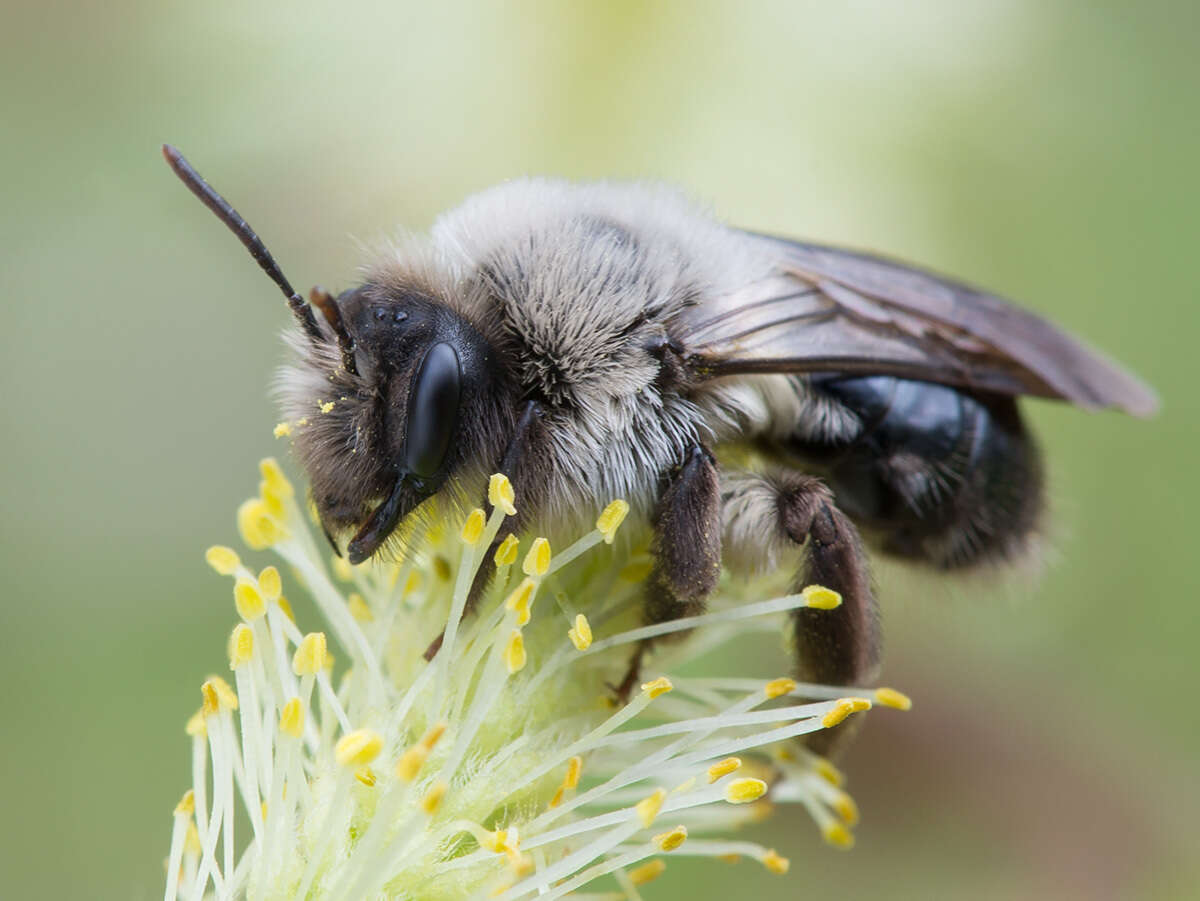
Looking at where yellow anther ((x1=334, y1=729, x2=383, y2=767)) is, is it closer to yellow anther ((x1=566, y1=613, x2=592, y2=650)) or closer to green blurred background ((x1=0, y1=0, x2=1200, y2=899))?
yellow anther ((x1=566, y1=613, x2=592, y2=650))

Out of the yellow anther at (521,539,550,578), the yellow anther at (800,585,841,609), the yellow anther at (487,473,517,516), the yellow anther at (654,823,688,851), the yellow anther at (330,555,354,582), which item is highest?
the yellow anther at (487,473,517,516)

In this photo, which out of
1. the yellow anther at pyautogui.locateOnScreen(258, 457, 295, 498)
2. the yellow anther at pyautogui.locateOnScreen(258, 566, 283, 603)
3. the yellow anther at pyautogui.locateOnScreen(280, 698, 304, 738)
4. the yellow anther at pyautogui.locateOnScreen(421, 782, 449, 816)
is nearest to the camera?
the yellow anther at pyautogui.locateOnScreen(421, 782, 449, 816)

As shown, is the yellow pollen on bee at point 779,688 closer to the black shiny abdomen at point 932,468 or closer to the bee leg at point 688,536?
the bee leg at point 688,536

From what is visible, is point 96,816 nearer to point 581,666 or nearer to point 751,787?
point 581,666

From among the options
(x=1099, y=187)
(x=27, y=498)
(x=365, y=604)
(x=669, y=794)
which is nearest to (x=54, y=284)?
(x=27, y=498)

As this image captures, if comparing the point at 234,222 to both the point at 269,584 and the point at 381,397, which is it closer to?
the point at 381,397

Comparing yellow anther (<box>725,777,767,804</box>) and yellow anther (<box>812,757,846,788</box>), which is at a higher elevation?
yellow anther (<box>725,777,767,804</box>)

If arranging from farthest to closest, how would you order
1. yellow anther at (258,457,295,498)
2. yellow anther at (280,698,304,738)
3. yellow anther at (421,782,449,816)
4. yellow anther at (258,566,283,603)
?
yellow anther at (258,457,295,498), yellow anther at (258,566,283,603), yellow anther at (280,698,304,738), yellow anther at (421,782,449,816)

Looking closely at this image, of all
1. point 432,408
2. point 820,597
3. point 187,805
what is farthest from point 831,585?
point 187,805

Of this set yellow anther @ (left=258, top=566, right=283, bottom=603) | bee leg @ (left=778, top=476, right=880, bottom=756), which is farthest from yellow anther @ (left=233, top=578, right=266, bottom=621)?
bee leg @ (left=778, top=476, right=880, bottom=756)
